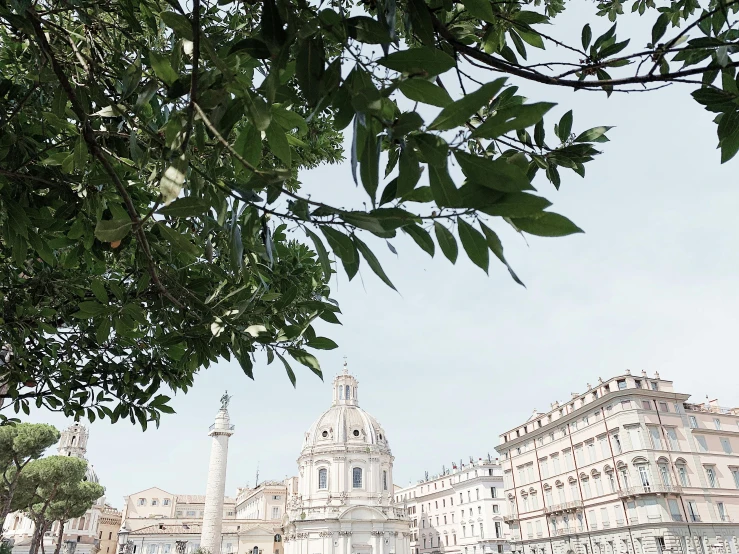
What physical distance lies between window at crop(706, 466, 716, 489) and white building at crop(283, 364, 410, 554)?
33.1 meters

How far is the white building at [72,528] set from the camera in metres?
57.2

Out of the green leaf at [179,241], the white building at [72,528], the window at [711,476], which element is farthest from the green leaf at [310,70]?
the white building at [72,528]

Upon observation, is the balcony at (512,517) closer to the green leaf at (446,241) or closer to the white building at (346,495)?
the white building at (346,495)

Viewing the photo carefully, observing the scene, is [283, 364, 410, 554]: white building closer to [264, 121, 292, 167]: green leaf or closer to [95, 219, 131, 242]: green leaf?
[95, 219, 131, 242]: green leaf

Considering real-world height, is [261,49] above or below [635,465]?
below

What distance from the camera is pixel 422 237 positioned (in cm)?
139

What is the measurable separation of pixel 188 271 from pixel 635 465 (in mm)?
37885

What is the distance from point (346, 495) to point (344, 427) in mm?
7694

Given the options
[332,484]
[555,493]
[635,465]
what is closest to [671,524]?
[635,465]

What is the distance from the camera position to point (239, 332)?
282cm

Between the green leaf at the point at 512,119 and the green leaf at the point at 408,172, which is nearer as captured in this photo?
the green leaf at the point at 512,119

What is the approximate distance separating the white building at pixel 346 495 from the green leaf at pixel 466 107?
61739 mm

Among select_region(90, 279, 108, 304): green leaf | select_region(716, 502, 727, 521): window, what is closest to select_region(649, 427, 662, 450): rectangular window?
select_region(716, 502, 727, 521): window

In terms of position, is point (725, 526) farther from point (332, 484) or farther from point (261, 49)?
point (261, 49)
